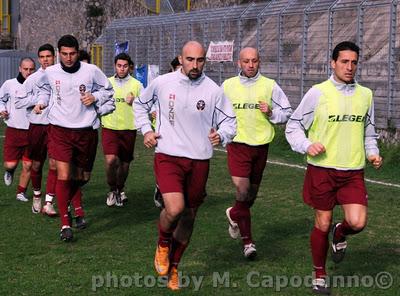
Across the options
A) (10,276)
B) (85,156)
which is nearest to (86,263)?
(10,276)

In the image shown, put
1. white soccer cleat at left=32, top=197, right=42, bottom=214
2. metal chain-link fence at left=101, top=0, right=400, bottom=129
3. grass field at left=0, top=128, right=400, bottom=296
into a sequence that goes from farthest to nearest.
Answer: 1. metal chain-link fence at left=101, top=0, right=400, bottom=129
2. white soccer cleat at left=32, top=197, right=42, bottom=214
3. grass field at left=0, top=128, right=400, bottom=296

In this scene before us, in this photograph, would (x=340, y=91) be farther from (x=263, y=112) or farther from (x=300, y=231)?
(x=300, y=231)

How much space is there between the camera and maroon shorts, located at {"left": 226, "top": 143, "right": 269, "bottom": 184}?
29.6 ft

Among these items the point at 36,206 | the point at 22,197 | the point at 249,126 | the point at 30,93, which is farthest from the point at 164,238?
the point at 22,197

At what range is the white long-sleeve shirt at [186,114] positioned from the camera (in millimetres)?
7547

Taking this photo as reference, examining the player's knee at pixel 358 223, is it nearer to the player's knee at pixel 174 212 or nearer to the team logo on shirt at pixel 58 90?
the player's knee at pixel 174 212

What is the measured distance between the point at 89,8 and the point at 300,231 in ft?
112

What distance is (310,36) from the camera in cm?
2164

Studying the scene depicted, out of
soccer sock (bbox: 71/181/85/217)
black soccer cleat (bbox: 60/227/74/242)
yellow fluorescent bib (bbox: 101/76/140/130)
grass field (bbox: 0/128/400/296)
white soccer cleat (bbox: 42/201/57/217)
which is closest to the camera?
grass field (bbox: 0/128/400/296)

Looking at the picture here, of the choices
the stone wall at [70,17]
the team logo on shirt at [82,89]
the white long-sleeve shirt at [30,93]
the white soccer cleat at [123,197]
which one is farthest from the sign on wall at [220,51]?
the team logo on shirt at [82,89]

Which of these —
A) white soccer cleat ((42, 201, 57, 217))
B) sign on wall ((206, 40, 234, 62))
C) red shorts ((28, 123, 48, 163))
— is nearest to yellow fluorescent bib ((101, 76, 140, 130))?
red shorts ((28, 123, 48, 163))

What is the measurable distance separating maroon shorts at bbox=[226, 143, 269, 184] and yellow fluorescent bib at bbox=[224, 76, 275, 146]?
67 millimetres

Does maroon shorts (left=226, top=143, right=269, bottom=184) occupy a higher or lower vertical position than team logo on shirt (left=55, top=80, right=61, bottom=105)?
lower

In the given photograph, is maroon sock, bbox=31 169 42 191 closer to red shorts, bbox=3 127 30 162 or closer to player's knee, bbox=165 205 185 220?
red shorts, bbox=3 127 30 162
